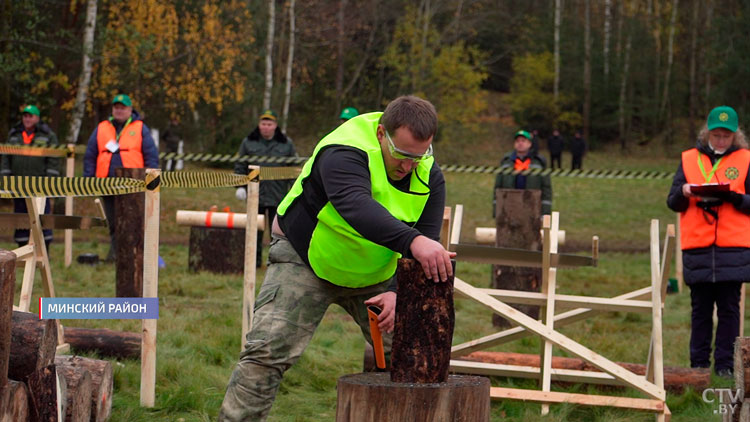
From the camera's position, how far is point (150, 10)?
20828 mm

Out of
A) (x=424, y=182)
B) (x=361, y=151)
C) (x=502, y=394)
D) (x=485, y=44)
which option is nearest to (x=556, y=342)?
(x=502, y=394)

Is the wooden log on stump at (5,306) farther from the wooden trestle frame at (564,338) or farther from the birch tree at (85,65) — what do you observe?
the birch tree at (85,65)

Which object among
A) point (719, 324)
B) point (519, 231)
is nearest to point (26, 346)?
point (719, 324)

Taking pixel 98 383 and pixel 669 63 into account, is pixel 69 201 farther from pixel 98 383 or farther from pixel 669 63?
pixel 669 63

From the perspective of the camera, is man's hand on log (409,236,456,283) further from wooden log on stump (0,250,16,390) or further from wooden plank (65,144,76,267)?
wooden plank (65,144,76,267)

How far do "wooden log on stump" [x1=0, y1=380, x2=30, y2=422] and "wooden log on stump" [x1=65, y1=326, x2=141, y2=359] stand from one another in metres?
2.73

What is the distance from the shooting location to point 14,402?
11.8 feet

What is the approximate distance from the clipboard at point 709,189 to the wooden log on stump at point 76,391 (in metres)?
4.21

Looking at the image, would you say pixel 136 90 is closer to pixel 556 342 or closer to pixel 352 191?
pixel 556 342

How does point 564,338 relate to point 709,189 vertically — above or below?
below

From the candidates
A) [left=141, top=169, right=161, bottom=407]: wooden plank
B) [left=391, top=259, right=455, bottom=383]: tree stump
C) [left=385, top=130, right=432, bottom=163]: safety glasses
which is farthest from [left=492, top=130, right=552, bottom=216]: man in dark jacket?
[left=391, top=259, right=455, bottom=383]: tree stump

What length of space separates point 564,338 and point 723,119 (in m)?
2.23

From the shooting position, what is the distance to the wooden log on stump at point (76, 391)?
4.41 meters

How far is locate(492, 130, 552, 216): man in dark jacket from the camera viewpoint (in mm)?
11609
